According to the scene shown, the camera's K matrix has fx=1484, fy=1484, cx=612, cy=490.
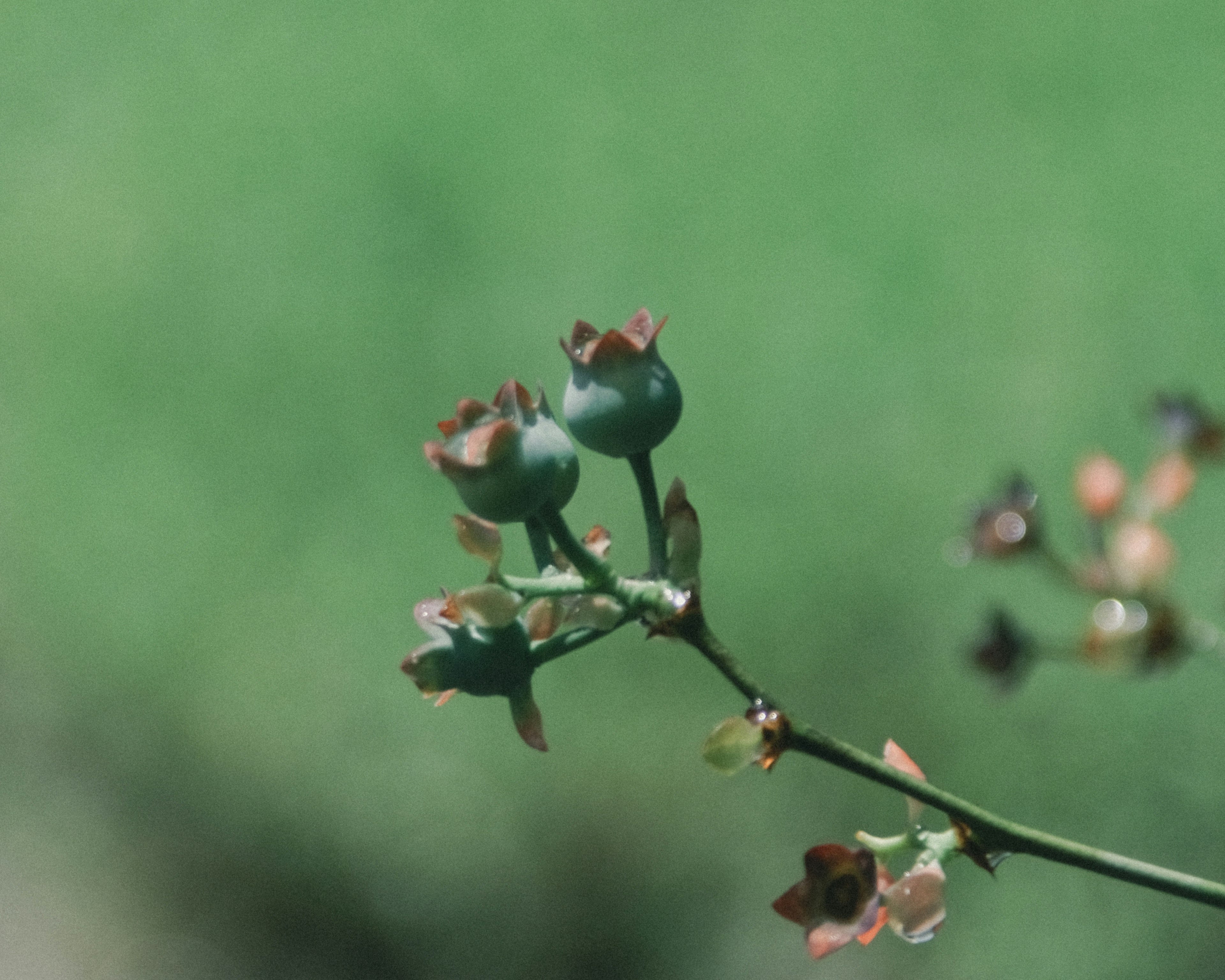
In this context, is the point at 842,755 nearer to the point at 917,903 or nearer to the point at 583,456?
the point at 917,903

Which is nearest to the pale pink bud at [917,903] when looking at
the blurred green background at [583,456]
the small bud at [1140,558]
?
the small bud at [1140,558]

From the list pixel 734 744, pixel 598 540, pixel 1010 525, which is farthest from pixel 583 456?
pixel 734 744

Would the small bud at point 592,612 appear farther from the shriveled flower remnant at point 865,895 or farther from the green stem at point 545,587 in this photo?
the shriveled flower remnant at point 865,895

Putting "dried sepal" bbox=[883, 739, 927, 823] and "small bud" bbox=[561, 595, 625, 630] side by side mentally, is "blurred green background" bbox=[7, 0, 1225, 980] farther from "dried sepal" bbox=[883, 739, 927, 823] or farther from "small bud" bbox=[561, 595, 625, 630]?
"small bud" bbox=[561, 595, 625, 630]

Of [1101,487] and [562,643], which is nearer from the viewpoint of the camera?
[562,643]

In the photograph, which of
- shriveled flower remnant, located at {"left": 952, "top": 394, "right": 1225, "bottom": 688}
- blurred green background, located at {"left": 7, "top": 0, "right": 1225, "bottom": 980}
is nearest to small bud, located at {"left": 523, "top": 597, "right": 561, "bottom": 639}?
shriveled flower remnant, located at {"left": 952, "top": 394, "right": 1225, "bottom": 688}

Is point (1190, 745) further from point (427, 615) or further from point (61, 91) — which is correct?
point (61, 91)
